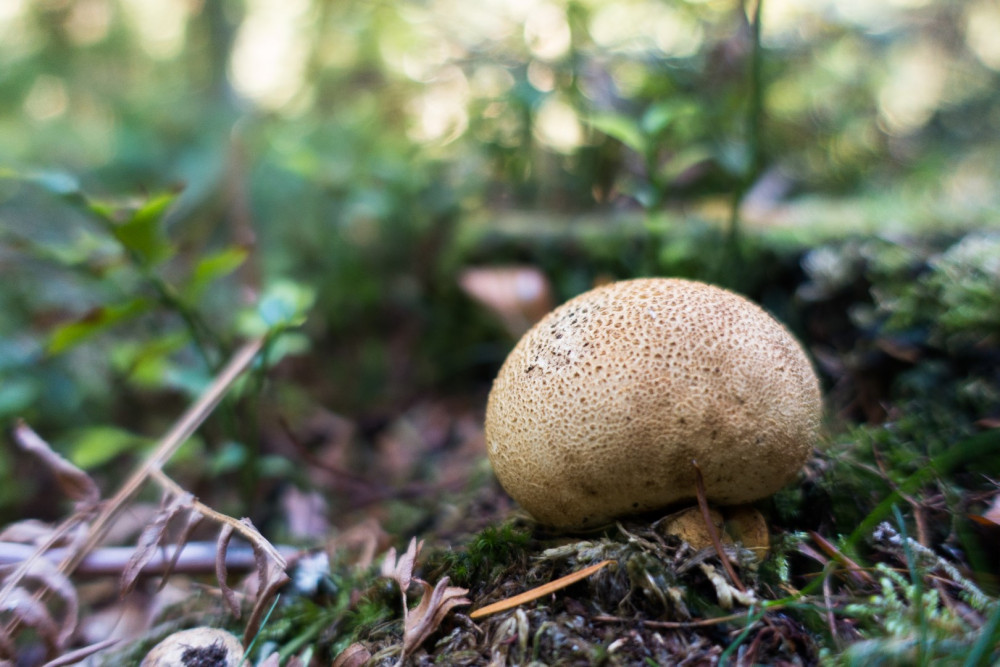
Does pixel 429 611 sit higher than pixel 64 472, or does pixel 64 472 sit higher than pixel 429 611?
pixel 64 472

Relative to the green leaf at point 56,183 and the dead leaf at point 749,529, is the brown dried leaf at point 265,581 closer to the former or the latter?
the dead leaf at point 749,529

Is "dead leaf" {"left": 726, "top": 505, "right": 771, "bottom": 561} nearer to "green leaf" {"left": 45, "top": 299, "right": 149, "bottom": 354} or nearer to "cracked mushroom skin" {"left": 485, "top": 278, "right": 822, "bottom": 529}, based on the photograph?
"cracked mushroom skin" {"left": 485, "top": 278, "right": 822, "bottom": 529}

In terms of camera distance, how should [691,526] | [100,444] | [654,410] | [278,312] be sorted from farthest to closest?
[100,444]
[278,312]
[691,526]
[654,410]

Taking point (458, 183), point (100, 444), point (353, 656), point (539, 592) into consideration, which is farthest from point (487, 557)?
point (458, 183)

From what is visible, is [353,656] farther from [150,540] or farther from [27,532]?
[27,532]

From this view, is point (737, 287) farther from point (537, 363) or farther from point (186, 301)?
point (186, 301)

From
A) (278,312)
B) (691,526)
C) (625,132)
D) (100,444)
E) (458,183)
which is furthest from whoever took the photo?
(458,183)

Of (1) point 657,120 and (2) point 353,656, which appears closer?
(2) point 353,656
